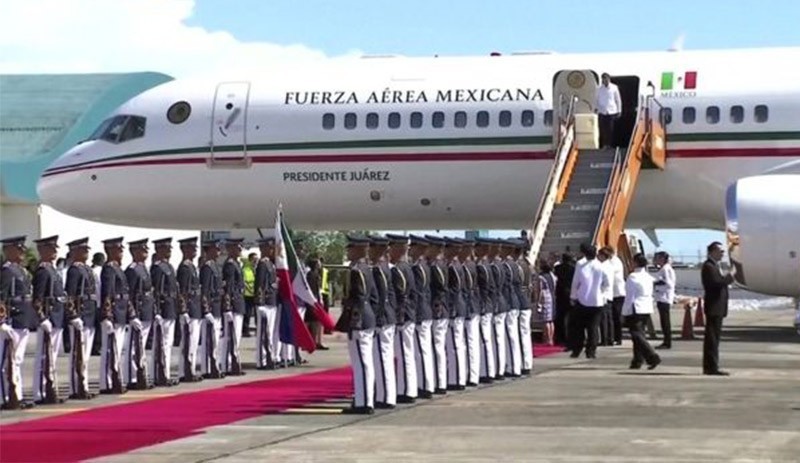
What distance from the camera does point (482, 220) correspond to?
27.2 metres

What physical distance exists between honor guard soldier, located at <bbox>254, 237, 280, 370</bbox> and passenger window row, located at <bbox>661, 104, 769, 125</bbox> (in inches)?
316

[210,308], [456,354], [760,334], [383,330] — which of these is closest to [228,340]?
[210,308]

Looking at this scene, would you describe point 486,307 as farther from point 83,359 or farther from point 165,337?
point 83,359

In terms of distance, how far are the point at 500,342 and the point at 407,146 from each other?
8.79 meters

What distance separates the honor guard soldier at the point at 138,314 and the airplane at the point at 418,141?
9526mm

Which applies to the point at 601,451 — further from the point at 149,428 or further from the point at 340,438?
the point at 149,428

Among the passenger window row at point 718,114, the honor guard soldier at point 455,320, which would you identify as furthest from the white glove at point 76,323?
the passenger window row at point 718,114

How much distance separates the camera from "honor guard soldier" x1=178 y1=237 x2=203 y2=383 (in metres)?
18.1

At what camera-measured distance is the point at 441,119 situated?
26203 mm

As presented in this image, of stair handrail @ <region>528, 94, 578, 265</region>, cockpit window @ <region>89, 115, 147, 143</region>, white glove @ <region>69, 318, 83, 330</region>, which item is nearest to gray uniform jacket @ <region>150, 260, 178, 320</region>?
white glove @ <region>69, 318, 83, 330</region>

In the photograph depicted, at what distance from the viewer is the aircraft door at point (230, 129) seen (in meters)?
26.9

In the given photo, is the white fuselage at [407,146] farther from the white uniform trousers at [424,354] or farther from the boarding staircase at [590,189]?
the white uniform trousers at [424,354]

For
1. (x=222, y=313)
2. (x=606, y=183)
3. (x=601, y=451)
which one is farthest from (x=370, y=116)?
(x=601, y=451)

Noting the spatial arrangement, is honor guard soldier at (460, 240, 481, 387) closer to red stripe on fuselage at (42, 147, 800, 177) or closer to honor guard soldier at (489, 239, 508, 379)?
honor guard soldier at (489, 239, 508, 379)
